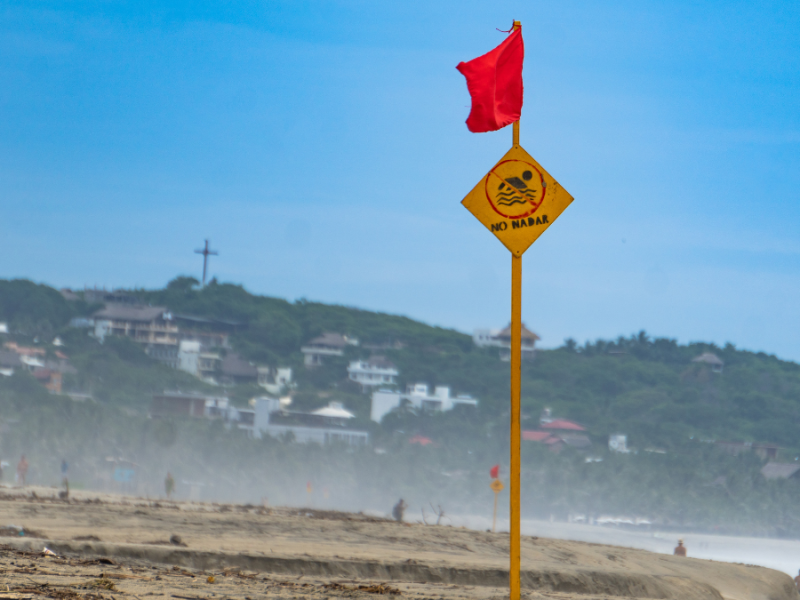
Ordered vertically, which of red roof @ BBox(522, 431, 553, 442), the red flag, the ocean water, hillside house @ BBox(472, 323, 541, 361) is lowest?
the ocean water

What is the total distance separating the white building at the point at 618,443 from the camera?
10121 cm

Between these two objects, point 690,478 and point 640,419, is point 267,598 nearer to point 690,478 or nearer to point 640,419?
point 690,478

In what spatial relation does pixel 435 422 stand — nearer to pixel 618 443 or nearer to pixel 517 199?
pixel 618 443

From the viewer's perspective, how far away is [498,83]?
23.9 feet

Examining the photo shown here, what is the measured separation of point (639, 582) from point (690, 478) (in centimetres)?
8675

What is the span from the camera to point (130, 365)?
10188 centimetres

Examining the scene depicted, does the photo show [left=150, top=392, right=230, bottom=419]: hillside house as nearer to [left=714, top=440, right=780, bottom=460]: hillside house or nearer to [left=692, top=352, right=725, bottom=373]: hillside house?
[left=714, top=440, right=780, bottom=460]: hillside house

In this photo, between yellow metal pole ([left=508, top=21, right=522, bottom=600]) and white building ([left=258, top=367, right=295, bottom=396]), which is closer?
yellow metal pole ([left=508, top=21, right=522, bottom=600])

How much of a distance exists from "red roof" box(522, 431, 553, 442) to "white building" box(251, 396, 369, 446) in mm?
19452

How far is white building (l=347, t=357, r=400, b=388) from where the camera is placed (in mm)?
115875

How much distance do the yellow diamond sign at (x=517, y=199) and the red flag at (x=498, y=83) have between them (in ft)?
1.61

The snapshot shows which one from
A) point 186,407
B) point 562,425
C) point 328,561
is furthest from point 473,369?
point 328,561

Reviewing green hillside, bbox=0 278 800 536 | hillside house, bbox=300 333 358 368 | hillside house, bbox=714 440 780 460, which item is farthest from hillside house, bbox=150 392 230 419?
hillside house, bbox=714 440 780 460

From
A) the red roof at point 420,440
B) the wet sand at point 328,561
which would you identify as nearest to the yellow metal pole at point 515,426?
the wet sand at point 328,561
